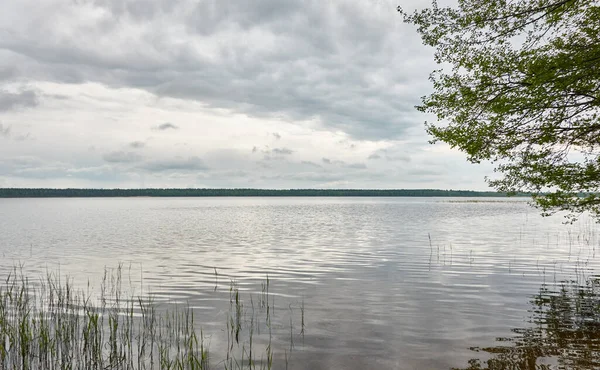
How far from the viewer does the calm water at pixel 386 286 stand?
10.6m

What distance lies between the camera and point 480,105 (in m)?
16.8

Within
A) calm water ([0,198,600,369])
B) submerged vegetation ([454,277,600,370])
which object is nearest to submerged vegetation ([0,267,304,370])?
calm water ([0,198,600,369])

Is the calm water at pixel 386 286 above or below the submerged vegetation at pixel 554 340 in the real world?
below

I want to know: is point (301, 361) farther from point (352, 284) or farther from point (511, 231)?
point (511, 231)

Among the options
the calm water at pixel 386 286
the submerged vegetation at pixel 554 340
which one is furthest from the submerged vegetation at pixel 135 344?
the submerged vegetation at pixel 554 340

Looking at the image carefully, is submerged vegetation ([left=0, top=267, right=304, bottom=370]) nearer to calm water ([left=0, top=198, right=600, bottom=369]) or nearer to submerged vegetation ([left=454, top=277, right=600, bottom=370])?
calm water ([left=0, top=198, right=600, bottom=369])

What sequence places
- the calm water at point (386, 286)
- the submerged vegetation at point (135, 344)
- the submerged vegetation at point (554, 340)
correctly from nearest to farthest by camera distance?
the submerged vegetation at point (554, 340)
the submerged vegetation at point (135, 344)
the calm water at point (386, 286)

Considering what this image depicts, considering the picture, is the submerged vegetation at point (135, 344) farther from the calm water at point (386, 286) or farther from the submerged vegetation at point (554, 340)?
the submerged vegetation at point (554, 340)

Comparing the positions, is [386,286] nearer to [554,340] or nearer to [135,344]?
[554,340]

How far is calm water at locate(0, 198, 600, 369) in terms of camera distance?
1059cm

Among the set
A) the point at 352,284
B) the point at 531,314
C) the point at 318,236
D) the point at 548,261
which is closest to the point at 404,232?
the point at 318,236

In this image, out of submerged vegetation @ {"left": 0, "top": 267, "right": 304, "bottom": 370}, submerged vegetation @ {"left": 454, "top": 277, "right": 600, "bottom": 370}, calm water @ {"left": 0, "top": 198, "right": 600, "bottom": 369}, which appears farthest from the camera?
calm water @ {"left": 0, "top": 198, "right": 600, "bottom": 369}

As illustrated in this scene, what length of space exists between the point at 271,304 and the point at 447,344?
6.44 meters

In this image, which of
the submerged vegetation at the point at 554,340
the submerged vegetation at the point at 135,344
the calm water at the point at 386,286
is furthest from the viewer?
the calm water at the point at 386,286
